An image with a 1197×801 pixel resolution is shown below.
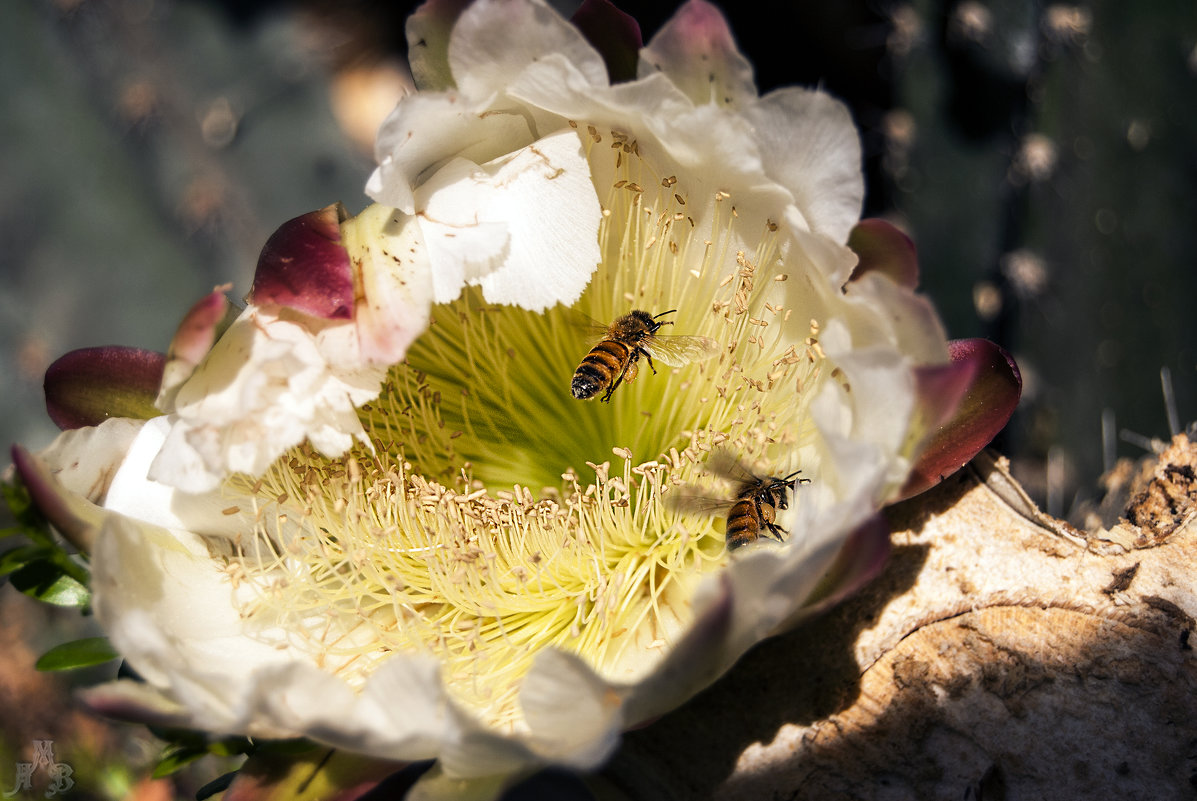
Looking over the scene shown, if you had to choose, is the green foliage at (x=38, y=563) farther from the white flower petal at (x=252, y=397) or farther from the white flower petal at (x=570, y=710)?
the white flower petal at (x=570, y=710)

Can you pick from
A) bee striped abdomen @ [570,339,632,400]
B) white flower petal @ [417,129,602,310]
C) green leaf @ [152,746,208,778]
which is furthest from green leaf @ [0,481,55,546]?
bee striped abdomen @ [570,339,632,400]

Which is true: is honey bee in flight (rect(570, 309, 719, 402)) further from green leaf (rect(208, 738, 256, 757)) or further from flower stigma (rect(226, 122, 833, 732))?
green leaf (rect(208, 738, 256, 757))

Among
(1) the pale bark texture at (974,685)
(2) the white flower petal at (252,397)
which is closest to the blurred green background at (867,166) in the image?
(1) the pale bark texture at (974,685)

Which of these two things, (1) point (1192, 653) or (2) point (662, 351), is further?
(2) point (662, 351)

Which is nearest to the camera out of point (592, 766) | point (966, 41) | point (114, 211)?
point (592, 766)

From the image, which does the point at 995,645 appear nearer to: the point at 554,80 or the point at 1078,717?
the point at 1078,717

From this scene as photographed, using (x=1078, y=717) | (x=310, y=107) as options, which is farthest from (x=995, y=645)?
(x=310, y=107)
